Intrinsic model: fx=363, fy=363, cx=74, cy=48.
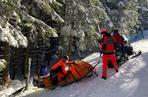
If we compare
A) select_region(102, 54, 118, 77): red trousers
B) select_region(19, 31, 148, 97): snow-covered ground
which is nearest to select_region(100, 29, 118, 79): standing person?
select_region(102, 54, 118, 77): red trousers

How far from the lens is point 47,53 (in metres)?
36.2

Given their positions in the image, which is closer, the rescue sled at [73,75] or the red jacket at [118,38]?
the rescue sled at [73,75]

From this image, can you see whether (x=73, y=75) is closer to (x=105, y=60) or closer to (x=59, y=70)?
(x=59, y=70)

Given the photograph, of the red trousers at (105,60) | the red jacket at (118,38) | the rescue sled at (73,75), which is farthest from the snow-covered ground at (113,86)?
the red jacket at (118,38)

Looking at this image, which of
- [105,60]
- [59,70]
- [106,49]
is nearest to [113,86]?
[105,60]

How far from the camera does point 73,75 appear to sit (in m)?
13.9

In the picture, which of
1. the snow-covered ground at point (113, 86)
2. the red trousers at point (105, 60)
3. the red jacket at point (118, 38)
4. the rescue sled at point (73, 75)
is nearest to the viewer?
the snow-covered ground at point (113, 86)

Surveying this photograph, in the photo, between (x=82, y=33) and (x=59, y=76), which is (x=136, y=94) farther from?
(x=82, y=33)

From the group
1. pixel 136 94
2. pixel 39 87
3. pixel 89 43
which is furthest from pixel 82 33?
pixel 136 94

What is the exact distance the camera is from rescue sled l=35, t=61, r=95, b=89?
45.7 ft

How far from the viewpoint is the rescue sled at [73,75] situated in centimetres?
1393

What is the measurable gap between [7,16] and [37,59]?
17.3 meters

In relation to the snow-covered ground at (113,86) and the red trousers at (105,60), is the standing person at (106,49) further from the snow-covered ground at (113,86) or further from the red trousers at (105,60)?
the snow-covered ground at (113,86)

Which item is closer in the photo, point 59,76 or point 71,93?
point 71,93
